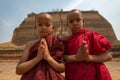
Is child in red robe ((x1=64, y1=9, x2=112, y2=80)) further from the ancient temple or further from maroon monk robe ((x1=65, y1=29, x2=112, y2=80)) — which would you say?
the ancient temple

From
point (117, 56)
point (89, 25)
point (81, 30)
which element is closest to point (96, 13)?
point (89, 25)

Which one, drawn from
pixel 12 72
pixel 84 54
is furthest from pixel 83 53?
pixel 12 72

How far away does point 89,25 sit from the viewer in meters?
54.2

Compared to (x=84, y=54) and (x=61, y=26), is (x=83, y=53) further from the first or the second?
(x=61, y=26)

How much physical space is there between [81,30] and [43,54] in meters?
0.55

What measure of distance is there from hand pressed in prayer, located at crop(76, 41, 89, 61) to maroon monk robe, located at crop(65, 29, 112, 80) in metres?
0.08

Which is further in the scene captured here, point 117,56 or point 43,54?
point 117,56

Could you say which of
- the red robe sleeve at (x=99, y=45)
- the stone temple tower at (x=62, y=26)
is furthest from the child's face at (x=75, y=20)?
the stone temple tower at (x=62, y=26)

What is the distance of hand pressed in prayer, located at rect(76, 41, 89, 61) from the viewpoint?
2.98 m

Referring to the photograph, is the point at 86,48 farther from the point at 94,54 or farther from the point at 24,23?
the point at 24,23

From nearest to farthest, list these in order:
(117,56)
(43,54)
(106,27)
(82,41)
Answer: (43,54)
(82,41)
(117,56)
(106,27)

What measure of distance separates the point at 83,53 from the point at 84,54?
0.02m

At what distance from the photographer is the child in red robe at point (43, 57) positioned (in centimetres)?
292

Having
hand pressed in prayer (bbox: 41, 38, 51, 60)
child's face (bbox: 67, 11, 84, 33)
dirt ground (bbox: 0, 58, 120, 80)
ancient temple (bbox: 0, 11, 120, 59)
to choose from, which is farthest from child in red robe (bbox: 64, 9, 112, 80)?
ancient temple (bbox: 0, 11, 120, 59)
